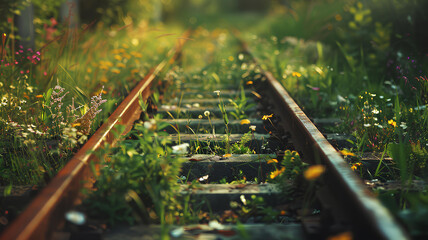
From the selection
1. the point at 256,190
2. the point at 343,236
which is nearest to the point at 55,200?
the point at 256,190

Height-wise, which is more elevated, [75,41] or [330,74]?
[75,41]

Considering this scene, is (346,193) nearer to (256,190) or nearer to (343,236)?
(343,236)

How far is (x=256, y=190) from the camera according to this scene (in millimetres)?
2201

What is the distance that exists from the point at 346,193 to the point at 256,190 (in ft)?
1.82

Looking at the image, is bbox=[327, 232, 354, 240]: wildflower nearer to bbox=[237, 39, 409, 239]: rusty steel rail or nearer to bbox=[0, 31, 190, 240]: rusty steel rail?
bbox=[237, 39, 409, 239]: rusty steel rail

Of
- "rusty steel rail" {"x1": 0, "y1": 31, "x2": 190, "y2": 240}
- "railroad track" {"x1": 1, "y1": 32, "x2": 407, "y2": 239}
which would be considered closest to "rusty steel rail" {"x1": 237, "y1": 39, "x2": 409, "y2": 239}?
"railroad track" {"x1": 1, "y1": 32, "x2": 407, "y2": 239}

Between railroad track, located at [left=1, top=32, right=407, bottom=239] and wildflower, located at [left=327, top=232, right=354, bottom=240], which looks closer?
wildflower, located at [left=327, top=232, right=354, bottom=240]

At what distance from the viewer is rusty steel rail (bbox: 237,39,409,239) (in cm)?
144

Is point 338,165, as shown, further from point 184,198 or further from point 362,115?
point 362,115

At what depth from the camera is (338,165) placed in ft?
6.67

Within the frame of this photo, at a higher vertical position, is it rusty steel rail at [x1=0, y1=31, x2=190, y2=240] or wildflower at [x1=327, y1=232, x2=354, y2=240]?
rusty steel rail at [x1=0, y1=31, x2=190, y2=240]

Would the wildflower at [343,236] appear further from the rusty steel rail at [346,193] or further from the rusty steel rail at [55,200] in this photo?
the rusty steel rail at [55,200]

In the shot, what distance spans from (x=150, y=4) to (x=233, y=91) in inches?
339

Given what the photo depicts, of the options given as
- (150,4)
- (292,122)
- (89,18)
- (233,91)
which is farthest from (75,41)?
(150,4)
